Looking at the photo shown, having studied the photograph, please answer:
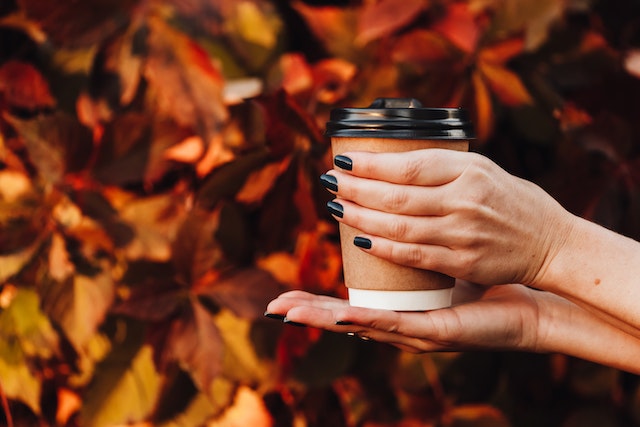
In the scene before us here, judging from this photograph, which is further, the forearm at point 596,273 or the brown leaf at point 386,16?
the brown leaf at point 386,16

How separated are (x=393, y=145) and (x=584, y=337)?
0.41 m

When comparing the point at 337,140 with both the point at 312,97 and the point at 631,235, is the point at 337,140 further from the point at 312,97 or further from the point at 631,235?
the point at 631,235

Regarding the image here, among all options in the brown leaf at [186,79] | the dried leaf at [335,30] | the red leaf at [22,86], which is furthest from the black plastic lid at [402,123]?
the red leaf at [22,86]

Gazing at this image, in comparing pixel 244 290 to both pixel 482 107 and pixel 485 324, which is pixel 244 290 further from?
pixel 482 107

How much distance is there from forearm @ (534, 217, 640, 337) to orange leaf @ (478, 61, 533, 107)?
0.32 metres

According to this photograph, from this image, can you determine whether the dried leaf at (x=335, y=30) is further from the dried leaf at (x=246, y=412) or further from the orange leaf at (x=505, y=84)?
the dried leaf at (x=246, y=412)

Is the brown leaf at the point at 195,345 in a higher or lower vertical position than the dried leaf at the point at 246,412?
higher

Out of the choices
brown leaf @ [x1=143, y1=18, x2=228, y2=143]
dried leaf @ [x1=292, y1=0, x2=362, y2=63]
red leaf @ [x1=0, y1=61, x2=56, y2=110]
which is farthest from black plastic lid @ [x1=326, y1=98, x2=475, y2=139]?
red leaf @ [x1=0, y1=61, x2=56, y2=110]

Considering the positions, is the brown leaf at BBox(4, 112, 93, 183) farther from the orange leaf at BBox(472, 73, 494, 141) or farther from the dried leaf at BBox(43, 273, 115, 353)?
the orange leaf at BBox(472, 73, 494, 141)

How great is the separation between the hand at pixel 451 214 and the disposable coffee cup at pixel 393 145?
0.12 feet

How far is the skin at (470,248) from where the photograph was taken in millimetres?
1032

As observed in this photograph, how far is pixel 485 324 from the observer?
3.92ft

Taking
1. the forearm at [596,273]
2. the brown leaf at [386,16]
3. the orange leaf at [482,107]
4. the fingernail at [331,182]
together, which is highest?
the brown leaf at [386,16]

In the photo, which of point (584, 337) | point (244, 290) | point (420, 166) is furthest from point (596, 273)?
point (244, 290)
